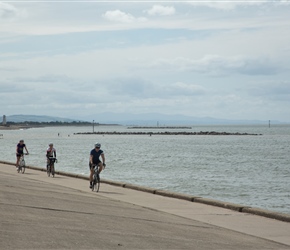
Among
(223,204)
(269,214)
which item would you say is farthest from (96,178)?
(269,214)

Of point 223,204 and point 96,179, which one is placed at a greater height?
point 96,179

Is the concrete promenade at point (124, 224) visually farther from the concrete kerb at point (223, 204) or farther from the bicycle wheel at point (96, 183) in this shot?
the bicycle wheel at point (96, 183)

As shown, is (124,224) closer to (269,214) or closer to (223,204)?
(269,214)

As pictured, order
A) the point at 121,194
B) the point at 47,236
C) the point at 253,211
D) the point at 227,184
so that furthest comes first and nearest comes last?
the point at 227,184
the point at 121,194
the point at 253,211
the point at 47,236

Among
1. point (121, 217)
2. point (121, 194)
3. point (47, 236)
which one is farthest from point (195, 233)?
point (121, 194)

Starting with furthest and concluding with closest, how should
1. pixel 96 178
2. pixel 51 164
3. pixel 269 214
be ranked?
pixel 51 164, pixel 96 178, pixel 269 214

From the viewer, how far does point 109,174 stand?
45531mm

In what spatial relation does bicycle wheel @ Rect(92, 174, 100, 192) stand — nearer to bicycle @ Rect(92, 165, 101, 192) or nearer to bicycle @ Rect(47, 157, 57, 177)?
bicycle @ Rect(92, 165, 101, 192)

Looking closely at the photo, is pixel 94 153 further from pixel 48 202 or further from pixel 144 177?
pixel 144 177

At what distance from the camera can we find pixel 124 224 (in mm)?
13141

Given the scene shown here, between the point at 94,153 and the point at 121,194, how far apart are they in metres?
1.63

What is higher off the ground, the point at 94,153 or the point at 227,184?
the point at 94,153

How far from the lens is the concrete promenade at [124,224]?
10.6m

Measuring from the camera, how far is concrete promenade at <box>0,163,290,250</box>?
10.6m
